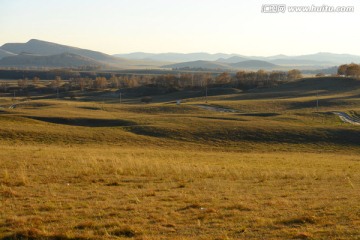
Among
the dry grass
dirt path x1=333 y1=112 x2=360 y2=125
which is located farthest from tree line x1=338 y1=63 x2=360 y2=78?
the dry grass

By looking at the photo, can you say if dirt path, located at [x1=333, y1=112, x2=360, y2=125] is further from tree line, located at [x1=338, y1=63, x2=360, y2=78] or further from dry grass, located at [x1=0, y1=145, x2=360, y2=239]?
tree line, located at [x1=338, y1=63, x2=360, y2=78]

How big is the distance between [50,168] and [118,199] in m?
8.47

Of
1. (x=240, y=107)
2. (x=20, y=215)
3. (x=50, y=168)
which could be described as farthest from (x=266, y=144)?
(x=240, y=107)

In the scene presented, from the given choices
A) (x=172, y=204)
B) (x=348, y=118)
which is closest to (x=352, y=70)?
(x=348, y=118)

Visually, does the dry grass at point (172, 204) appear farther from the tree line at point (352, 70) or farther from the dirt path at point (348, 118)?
the tree line at point (352, 70)

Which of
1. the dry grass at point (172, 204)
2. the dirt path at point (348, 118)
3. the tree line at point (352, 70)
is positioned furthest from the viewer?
the tree line at point (352, 70)

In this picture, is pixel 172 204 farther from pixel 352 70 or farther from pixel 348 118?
pixel 352 70

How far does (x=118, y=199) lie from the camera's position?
16281 mm

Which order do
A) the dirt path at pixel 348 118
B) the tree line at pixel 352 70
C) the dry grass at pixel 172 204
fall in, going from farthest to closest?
1. the tree line at pixel 352 70
2. the dirt path at pixel 348 118
3. the dry grass at pixel 172 204

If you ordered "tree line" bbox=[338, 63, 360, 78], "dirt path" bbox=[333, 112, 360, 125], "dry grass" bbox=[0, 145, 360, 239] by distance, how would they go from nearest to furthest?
1. "dry grass" bbox=[0, 145, 360, 239]
2. "dirt path" bbox=[333, 112, 360, 125]
3. "tree line" bbox=[338, 63, 360, 78]

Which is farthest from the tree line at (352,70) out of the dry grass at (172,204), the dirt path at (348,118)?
the dry grass at (172,204)

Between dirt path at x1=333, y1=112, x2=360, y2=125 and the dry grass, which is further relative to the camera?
dirt path at x1=333, y1=112, x2=360, y2=125

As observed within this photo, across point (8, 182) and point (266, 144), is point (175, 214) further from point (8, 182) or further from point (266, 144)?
point (266, 144)

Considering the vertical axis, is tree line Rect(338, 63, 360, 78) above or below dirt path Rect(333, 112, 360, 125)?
above
